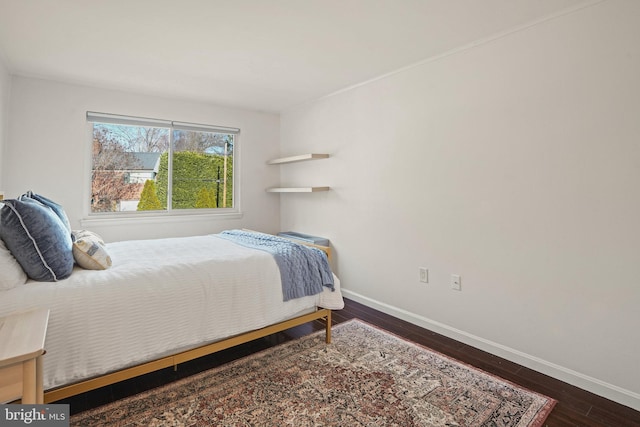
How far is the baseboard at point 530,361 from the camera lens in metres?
1.87

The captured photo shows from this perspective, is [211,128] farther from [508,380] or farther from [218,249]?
[508,380]

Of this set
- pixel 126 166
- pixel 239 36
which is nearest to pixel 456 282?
pixel 239 36

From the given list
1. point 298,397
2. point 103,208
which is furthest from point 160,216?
point 298,397

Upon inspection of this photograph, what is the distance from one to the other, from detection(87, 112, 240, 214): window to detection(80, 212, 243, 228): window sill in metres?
0.09

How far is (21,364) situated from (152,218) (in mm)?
2908

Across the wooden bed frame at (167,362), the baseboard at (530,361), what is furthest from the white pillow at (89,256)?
the baseboard at (530,361)

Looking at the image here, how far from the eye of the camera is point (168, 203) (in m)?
3.95

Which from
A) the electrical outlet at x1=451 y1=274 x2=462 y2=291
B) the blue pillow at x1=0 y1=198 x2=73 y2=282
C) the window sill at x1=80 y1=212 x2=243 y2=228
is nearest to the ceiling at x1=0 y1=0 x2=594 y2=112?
the blue pillow at x1=0 y1=198 x2=73 y2=282

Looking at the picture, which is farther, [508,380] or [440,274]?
[440,274]

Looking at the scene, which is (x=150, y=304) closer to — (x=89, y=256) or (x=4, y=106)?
(x=89, y=256)

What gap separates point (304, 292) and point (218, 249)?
77 cm

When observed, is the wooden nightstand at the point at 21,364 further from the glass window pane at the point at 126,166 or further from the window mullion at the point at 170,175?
the window mullion at the point at 170,175

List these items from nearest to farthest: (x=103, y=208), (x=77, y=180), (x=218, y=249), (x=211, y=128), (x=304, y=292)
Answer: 1. (x=304, y=292)
2. (x=218, y=249)
3. (x=77, y=180)
4. (x=103, y=208)
5. (x=211, y=128)

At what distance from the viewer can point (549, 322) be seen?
2146 millimetres
